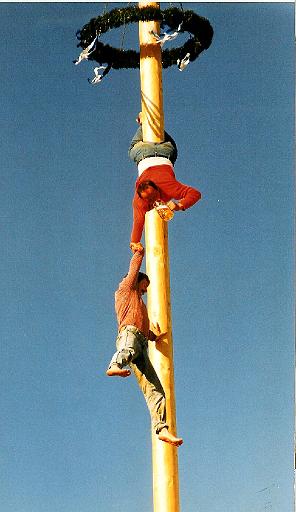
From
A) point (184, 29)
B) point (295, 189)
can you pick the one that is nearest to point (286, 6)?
point (184, 29)

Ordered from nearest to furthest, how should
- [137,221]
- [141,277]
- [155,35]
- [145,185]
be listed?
1. [141,277]
2. [145,185]
3. [137,221]
4. [155,35]

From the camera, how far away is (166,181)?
6.55m

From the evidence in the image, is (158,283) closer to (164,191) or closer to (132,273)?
(132,273)

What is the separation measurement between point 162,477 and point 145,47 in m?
3.35

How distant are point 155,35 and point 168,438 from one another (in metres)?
3.09

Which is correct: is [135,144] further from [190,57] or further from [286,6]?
[286,6]

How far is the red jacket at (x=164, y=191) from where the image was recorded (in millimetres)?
6520

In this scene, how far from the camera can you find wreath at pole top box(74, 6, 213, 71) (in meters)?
6.76

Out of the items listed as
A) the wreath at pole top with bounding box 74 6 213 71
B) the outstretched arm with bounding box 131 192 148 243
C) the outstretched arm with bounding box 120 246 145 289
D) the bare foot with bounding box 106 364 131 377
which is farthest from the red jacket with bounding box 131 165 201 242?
the bare foot with bounding box 106 364 131 377

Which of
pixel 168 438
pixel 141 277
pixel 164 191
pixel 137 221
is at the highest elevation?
pixel 164 191

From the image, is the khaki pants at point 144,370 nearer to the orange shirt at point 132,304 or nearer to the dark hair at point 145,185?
the orange shirt at point 132,304

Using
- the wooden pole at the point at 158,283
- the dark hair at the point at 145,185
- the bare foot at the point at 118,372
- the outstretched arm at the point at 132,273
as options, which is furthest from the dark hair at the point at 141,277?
the bare foot at the point at 118,372

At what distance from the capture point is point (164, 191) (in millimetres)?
6570

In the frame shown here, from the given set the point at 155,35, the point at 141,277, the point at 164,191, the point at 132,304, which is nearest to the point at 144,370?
the point at 132,304
